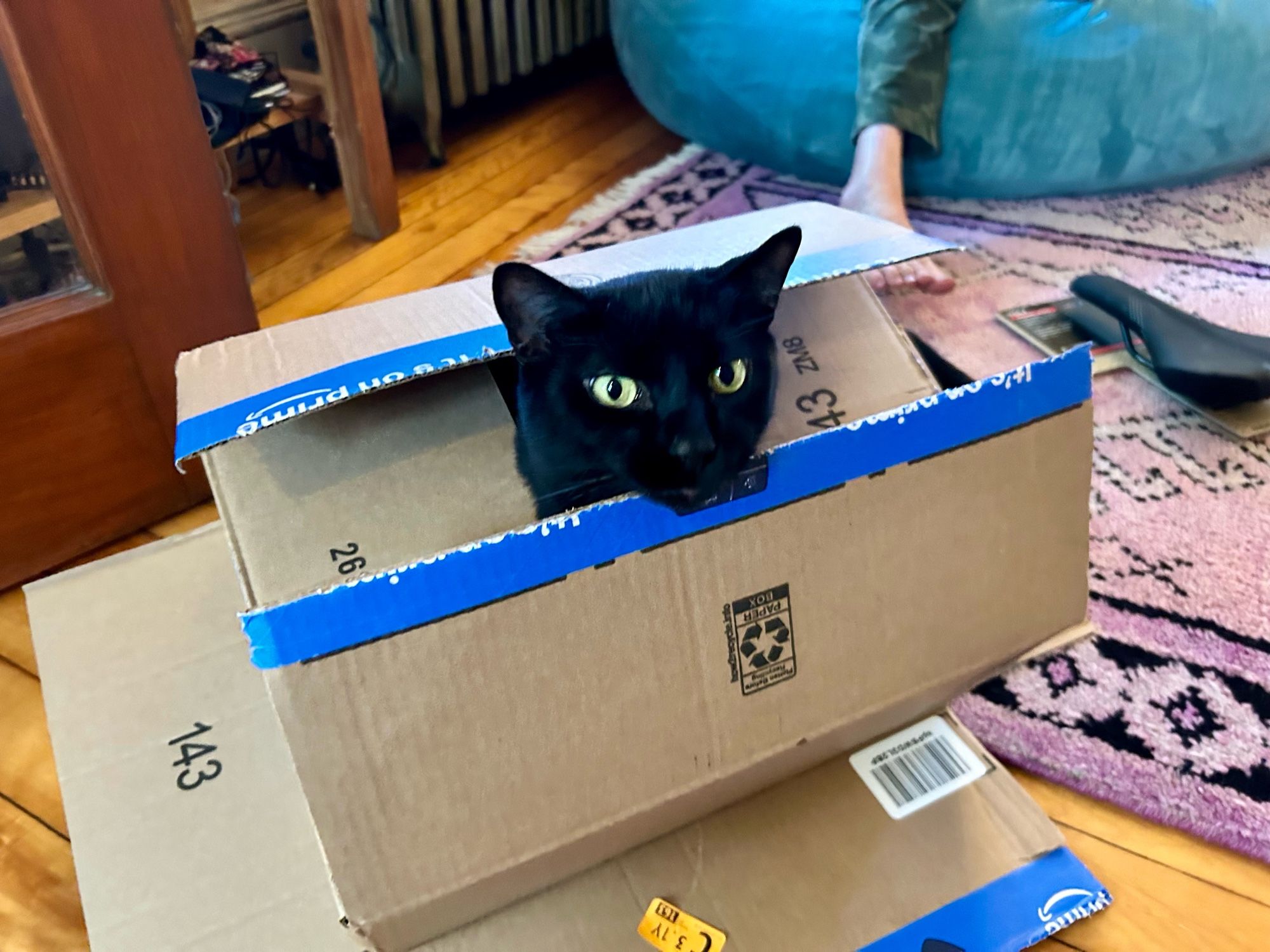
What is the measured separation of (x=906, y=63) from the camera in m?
1.45

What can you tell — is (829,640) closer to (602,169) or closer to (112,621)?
(112,621)

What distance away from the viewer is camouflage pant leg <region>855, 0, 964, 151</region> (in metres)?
1.44

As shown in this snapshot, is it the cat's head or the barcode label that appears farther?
the barcode label

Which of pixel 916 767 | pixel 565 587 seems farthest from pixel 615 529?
pixel 916 767

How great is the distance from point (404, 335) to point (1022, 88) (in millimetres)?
1286

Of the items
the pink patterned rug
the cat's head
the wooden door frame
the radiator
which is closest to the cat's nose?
the cat's head

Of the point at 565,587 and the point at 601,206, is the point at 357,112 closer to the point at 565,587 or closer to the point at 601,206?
the point at 601,206

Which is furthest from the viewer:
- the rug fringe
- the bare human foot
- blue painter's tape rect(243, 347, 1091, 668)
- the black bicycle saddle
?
the rug fringe

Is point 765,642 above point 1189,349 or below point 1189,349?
above

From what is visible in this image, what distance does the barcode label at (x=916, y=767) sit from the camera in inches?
29.4

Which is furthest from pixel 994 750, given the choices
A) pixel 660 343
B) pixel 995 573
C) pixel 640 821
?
pixel 660 343

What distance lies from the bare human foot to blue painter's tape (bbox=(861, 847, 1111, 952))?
3.09 ft

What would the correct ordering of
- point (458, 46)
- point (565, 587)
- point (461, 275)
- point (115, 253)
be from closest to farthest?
point (565, 587), point (115, 253), point (461, 275), point (458, 46)

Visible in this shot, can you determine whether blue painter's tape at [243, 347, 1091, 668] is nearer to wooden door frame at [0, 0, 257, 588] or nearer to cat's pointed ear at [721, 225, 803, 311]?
cat's pointed ear at [721, 225, 803, 311]
